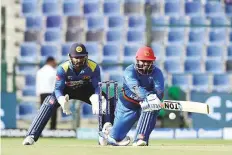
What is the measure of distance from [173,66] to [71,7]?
3.17m

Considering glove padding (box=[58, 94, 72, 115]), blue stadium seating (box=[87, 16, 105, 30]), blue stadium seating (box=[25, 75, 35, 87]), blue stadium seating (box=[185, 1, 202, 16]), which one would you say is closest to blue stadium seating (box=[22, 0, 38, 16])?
blue stadium seating (box=[87, 16, 105, 30])

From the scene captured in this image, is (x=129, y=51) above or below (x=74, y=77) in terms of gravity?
below

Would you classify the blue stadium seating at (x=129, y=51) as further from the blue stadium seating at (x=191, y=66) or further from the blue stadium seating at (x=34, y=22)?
the blue stadium seating at (x=34, y=22)

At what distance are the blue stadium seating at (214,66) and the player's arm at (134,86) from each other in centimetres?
848

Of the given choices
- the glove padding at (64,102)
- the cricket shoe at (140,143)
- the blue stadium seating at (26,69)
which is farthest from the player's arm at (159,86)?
the blue stadium seating at (26,69)

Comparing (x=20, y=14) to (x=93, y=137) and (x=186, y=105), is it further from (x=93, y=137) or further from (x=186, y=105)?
(x=186, y=105)

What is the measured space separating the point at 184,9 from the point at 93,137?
5.64 m

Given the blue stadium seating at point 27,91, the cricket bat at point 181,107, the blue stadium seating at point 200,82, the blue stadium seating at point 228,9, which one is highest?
the blue stadium seating at point 228,9

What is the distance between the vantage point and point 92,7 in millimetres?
20688

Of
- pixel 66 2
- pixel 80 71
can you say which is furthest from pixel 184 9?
pixel 80 71

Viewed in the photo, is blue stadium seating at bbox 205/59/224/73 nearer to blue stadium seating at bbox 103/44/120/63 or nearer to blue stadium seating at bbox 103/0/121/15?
blue stadium seating at bbox 103/44/120/63

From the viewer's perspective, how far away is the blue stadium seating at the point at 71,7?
20.7m

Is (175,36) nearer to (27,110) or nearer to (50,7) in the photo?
(50,7)

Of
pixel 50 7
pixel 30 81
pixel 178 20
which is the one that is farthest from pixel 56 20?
pixel 178 20
